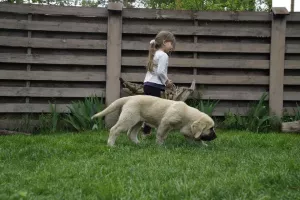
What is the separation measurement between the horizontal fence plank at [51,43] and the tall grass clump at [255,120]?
2.70 m

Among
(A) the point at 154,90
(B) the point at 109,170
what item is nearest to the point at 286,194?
(B) the point at 109,170

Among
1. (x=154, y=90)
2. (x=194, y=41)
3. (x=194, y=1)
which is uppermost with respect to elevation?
(x=194, y=1)

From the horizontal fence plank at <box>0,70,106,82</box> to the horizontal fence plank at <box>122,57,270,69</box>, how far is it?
589mm

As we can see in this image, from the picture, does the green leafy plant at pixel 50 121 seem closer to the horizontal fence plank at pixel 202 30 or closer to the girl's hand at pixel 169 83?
the horizontal fence plank at pixel 202 30

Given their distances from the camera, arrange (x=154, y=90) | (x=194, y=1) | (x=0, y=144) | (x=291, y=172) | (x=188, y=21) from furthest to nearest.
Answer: (x=194, y=1)
(x=188, y=21)
(x=154, y=90)
(x=0, y=144)
(x=291, y=172)

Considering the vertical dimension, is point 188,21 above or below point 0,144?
above

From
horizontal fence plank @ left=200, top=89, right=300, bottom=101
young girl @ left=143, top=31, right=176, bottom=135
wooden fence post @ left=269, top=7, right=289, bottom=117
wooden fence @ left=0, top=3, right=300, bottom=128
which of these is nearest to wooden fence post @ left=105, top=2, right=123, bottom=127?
wooden fence @ left=0, top=3, right=300, bottom=128

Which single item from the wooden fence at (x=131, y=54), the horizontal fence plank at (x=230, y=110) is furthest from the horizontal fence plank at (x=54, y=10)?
the horizontal fence plank at (x=230, y=110)

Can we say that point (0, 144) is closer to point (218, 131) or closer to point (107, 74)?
point (107, 74)

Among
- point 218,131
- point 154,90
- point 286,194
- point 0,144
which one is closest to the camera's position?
point 286,194

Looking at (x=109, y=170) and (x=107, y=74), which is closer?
(x=109, y=170)

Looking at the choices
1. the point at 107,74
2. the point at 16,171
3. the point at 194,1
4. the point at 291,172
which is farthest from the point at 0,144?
the point at 194,1

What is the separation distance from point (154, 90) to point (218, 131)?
1.63 m

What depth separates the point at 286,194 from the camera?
296 cm
